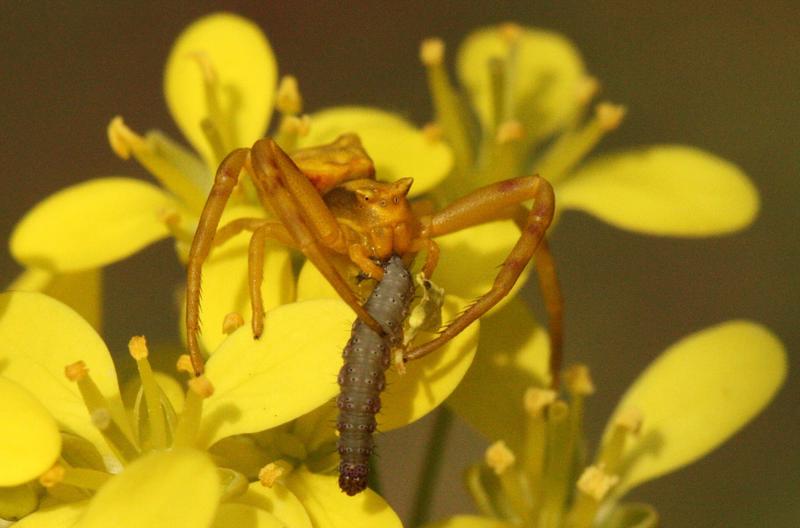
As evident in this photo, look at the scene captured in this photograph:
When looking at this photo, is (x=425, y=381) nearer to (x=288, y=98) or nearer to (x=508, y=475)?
(x=508, y=475)

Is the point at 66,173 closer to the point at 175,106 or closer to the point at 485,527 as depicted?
the point at 175,106

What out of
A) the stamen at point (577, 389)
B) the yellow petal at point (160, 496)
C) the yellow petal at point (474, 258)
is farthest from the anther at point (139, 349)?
the stamen at point (577, 389)

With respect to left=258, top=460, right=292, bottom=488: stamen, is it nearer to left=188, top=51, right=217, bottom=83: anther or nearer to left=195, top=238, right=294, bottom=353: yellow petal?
left=195, top=238, right=294, bottom=353: yellow petal

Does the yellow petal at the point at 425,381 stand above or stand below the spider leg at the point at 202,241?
below

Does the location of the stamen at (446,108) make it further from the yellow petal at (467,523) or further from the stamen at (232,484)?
the stamen at (232,484)

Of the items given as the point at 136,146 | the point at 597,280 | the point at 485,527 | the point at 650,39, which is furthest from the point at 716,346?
the point at 650,39

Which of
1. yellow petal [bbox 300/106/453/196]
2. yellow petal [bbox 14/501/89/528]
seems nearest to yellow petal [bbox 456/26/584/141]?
yellow petal [bbox 300/106/453/196]

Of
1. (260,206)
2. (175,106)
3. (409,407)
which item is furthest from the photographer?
(175,106)
